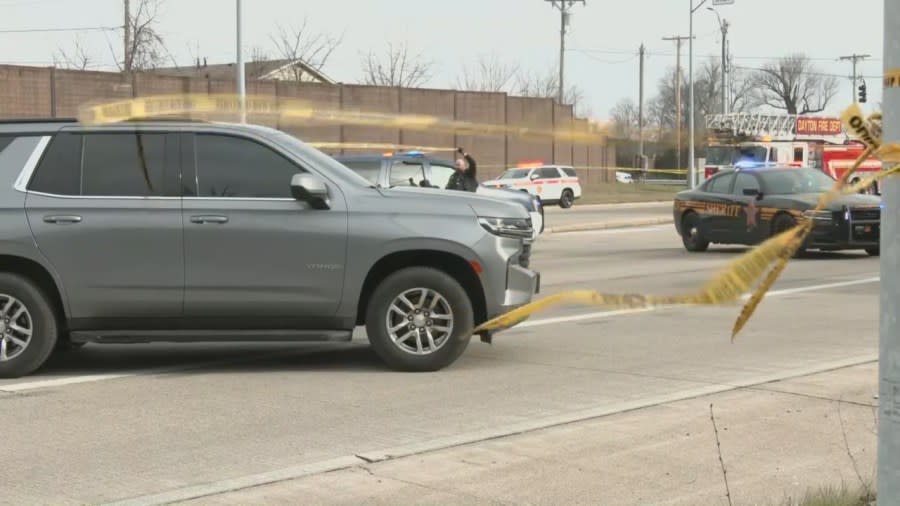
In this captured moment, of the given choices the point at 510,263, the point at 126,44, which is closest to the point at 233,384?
the point at 510,263

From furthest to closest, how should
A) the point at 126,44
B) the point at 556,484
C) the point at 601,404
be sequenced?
the point at 126,44 < the point at 601,404 < the point at 556,484

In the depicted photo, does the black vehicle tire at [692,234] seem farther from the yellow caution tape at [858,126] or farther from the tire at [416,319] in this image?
the yellow caution tape at [858,126]

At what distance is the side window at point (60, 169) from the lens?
8.55 m

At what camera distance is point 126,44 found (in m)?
40.5

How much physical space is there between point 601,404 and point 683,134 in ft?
11.5

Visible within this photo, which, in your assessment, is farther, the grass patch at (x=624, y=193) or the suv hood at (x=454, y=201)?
the grass patch at (x=624, y=193)

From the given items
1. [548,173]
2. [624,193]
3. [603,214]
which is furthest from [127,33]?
[624,193]

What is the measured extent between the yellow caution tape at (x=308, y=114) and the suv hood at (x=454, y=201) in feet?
7.47

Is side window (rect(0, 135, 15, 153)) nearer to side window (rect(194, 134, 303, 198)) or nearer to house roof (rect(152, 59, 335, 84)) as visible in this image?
side window (rect(194, 134, 303, 198))

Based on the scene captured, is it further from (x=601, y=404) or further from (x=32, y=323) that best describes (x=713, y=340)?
(x=32, y=323)

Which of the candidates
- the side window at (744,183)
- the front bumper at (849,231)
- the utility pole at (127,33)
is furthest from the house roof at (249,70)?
the front bumper at (849,231)

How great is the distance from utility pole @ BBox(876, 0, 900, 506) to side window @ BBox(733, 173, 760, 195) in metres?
16.4

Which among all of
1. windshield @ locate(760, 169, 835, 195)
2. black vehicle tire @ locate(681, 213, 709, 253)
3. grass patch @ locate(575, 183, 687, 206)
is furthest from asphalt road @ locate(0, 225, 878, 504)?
grass patch @ locate(575, 183, 687, 206)

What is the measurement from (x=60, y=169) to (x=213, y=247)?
130 cm
